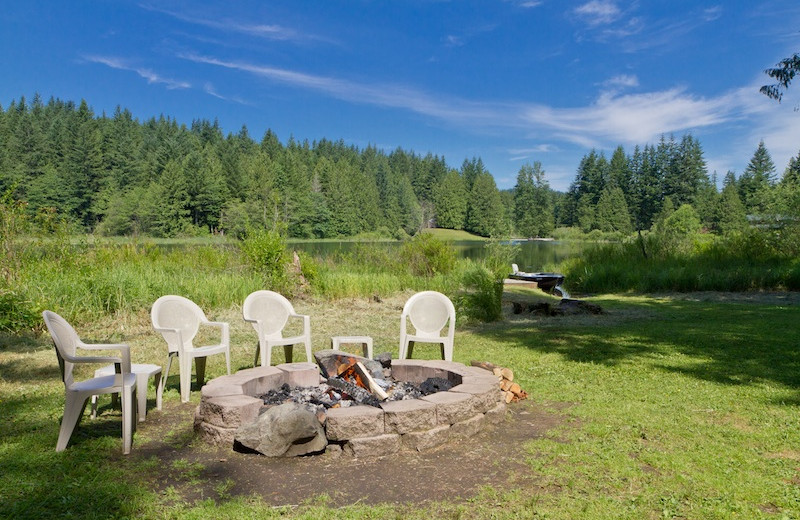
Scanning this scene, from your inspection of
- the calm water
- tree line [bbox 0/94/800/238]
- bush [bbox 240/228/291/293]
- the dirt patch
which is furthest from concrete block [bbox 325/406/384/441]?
tree line [bbox 0/94/800/238]

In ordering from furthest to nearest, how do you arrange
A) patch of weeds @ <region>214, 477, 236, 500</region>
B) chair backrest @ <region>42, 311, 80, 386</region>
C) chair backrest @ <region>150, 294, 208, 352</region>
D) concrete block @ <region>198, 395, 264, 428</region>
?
chair backrest @ <region>150, 294, 208, 352</region> → concrete block @ <region>198, 395, 264, 428</region> → chair backrest @ <region>42, 311, 80, 386</region> → patch of weeds @ <region>214, 477, 236, 500</region>

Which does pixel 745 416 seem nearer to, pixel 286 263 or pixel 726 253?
pixel 286 263

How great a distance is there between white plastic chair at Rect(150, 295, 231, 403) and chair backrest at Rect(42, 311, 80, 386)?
3.04 ft

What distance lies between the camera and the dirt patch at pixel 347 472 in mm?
2740

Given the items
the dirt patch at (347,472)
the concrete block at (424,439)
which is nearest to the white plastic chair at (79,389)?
the dirt patch at (347,472)

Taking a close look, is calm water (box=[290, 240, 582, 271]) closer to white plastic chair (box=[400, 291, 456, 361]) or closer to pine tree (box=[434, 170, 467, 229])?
white plastic chair (box=[400, 291, 456, 361])

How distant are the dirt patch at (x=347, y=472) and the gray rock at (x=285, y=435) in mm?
60

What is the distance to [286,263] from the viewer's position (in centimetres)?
1078

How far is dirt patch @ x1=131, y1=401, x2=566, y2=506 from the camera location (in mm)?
2740

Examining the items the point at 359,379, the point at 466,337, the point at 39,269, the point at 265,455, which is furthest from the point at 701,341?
the point at 39,269

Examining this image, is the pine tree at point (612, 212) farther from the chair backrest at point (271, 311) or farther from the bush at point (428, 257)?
the chair backrest at point (271, 311)

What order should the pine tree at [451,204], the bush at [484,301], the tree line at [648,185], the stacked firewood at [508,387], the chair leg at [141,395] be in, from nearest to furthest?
the chair leg at [141,395], the stacked firewood at [508,387], the bush at [484,301], the tree line at [648,185], the pine tree at [451,204]

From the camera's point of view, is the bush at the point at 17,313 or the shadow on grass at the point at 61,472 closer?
the shadow on grass at the point at 61,472

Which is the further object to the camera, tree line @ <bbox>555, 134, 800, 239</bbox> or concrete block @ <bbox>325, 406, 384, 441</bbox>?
tree line @ <bbox>555, 134, 800, 239</bbox>
